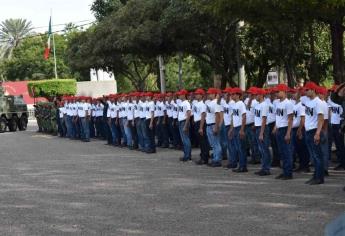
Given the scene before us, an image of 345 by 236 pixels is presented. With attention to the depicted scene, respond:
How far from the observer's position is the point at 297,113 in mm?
12570

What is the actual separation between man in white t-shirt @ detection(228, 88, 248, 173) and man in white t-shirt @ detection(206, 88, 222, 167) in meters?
0.61

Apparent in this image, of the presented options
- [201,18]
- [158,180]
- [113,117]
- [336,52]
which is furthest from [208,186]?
[201,18]

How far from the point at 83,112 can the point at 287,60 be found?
26.2ft

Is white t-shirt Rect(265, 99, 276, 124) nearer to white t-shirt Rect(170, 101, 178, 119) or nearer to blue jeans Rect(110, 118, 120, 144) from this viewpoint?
white t-shirt Rect(170, 101, 178, 119)

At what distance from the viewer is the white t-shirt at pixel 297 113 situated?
1230 centimetres

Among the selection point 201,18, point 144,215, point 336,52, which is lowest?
point 144,215

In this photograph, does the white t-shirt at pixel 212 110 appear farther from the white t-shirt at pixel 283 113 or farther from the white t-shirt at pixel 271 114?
the white t-shirt at pixel 283 113

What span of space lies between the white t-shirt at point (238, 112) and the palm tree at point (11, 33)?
279ft

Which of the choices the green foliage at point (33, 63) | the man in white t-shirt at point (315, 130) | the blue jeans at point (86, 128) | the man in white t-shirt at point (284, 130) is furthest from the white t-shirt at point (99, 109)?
the green foliage at point (33, 63)

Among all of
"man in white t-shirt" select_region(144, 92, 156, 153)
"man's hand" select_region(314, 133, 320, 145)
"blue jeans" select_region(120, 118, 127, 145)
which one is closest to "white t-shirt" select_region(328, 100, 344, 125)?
"man's hand" select_region(314, 133, 320, 145)

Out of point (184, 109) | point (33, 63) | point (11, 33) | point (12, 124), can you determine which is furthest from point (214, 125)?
A: point (11, 33)

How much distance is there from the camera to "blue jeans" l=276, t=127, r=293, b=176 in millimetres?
12141

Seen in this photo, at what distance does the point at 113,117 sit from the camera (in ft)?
73.5

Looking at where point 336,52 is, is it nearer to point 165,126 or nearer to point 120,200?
point 165,126
